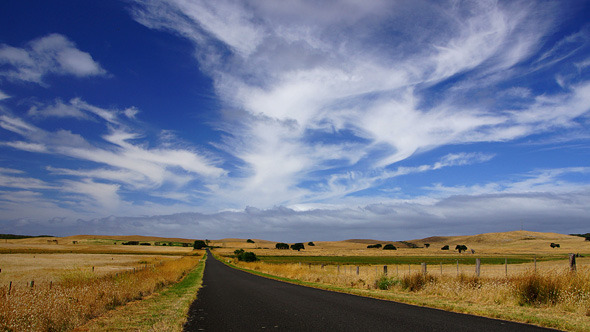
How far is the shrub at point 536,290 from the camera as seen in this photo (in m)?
13.1

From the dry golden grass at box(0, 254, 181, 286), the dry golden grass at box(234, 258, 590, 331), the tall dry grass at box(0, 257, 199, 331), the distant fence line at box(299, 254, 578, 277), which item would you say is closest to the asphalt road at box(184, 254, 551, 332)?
the dry golden grass at box(234, 258, 590, 331)

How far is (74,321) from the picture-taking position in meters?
10.3

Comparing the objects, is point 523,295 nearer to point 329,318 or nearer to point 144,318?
point 329,318

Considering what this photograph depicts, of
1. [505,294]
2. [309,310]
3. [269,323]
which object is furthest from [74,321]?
[505,294]

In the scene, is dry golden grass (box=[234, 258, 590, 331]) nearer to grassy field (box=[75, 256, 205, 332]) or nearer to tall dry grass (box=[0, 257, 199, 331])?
grassy field (box=[75, 256, 205, 332])

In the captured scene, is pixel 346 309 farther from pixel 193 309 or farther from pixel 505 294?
pixel 505 294

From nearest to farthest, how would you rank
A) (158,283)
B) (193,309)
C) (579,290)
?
1. (579,290)
2. (193,309)
3. (158,283)

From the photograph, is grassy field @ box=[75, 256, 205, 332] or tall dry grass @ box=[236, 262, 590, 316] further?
tall dry grass @ box=[236, 262, 590, 316]

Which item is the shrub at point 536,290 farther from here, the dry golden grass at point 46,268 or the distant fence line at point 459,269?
the dry golden grass at point 46,268

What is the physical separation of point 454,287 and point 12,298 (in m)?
16.9

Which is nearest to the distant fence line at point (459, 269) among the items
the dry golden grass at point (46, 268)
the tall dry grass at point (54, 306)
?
the tall dry grass at point (54, 306)

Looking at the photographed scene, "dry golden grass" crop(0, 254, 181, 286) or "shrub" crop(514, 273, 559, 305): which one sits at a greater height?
"shrub" crop(514, 273, 559, 305)

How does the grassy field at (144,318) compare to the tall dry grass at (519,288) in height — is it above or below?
below

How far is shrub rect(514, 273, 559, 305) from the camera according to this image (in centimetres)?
1313
